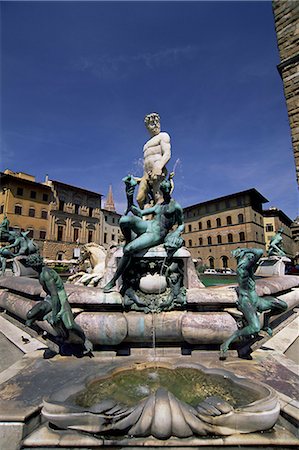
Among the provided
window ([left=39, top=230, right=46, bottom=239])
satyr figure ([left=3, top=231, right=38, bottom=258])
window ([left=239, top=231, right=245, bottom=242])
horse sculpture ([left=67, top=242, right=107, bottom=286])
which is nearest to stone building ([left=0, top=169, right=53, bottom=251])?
window ([left=39, top=230, right=46, bottom=239])

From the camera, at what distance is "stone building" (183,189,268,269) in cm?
3922

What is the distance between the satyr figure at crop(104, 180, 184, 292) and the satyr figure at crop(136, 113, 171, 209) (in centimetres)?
262

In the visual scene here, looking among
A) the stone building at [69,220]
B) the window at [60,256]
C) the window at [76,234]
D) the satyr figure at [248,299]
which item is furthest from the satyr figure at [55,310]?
the window at [76,234]

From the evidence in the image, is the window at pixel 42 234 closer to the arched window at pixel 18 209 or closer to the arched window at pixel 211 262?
the arched window at pixel 18 209

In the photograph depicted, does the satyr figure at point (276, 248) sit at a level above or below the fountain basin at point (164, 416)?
above

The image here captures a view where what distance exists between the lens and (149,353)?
2814mm

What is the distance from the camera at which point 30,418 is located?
1574 mm

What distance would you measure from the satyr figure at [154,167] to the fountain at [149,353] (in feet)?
8.53

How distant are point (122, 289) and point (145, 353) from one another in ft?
2.63

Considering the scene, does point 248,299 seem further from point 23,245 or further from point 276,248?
point 276,248

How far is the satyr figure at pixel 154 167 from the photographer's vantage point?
588cm

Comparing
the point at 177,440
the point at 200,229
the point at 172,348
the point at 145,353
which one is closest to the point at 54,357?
the point at 145,353

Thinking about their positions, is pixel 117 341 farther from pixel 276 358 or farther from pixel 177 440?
pixel 276 358

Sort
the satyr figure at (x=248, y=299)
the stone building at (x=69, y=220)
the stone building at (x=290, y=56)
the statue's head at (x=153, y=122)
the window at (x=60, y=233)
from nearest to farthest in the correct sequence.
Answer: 1. the satyr figure at (x=248, y=299)
2. the statue's head at (x=153, y=122)
3. the stone building at (x=290, y=56)
4. the stone building at (x=69, y=220)
5. the window at (x=60, y=233)
